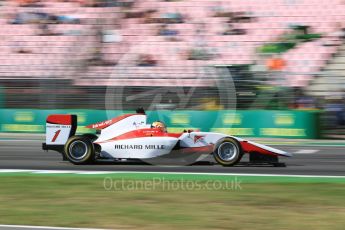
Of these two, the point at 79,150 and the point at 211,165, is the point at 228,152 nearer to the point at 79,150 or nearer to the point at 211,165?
the point at 211,165

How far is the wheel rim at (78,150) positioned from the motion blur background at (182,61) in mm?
7885

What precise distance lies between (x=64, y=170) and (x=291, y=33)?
41.1 ft

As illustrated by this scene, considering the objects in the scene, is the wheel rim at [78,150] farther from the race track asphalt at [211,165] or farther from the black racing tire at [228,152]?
the black racing tire at [228,152]

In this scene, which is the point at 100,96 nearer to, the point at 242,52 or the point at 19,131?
the point at 19,131

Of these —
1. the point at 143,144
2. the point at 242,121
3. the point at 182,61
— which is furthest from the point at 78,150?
the point at 182,61

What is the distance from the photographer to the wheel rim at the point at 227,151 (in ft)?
35.4

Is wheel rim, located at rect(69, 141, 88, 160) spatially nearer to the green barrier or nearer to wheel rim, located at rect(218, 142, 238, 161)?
wheel rim, located at rect(218, 142, 238, 161)

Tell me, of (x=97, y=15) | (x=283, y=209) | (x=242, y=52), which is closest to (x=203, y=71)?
(x=242, y=52)

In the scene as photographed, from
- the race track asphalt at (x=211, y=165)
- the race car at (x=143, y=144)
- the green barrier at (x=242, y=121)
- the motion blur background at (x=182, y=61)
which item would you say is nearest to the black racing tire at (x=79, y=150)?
the race car at (x=143, y=144)

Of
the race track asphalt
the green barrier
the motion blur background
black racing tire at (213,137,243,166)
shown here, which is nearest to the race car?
black racing tire at (213,137,243,166)

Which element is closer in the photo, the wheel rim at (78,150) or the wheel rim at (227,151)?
the wheel rim at (227,151)

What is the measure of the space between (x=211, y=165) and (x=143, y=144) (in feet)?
4.00

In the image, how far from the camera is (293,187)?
8672 millimetres

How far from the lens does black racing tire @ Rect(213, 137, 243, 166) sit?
35.2 ft
